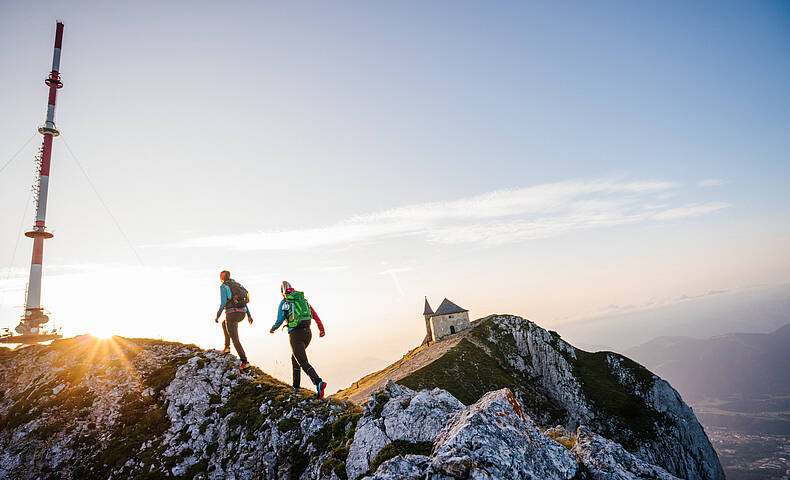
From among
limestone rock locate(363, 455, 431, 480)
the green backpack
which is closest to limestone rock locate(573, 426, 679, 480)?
limestone rock locate(363, 455, 431, 480)

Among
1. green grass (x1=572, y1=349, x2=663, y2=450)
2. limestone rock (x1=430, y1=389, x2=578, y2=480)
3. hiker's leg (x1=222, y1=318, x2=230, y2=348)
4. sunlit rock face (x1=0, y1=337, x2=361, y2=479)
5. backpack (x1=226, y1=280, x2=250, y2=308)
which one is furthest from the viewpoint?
green grass (x1=572, y1=349, x2=663, y2=450)

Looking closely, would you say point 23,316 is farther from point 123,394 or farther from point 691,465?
point 691,465

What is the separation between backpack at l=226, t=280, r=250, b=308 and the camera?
55.8 ft

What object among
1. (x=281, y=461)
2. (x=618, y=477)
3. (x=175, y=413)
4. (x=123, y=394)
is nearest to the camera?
(x=618, y=477)

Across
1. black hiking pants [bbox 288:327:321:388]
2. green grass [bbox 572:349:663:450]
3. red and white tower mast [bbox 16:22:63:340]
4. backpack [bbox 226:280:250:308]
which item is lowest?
green grass [bbox 572:349:663:450]

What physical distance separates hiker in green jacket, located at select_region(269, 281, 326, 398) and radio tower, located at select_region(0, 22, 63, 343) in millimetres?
45624

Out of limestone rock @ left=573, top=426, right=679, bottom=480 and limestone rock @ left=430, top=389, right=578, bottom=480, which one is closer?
limestone rock @ left=430, top=389, right=578, bottom=480

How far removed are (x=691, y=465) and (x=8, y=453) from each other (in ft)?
235

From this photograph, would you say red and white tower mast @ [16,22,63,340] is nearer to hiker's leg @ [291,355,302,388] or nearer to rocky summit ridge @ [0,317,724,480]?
rocky summit ridge @ [0,317,724,480]

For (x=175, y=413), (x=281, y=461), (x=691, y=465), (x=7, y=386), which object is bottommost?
(x=691, y=465)

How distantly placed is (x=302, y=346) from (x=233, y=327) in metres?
4.86

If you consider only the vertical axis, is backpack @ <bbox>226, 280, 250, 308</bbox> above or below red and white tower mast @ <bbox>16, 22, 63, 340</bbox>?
below

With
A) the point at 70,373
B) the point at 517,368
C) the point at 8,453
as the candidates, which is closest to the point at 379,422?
the point at 8,453

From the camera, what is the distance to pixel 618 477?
27.7 feet
